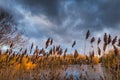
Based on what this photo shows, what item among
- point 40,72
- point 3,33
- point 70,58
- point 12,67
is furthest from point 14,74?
point 3,33

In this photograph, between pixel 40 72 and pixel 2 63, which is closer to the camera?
pixel 40 72

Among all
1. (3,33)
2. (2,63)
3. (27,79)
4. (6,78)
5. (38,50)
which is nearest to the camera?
(38,50)

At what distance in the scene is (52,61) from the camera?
772 centimetres

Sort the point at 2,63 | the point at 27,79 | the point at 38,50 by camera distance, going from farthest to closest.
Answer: the point at 2,63
the point at 27,79
the point at 38,50

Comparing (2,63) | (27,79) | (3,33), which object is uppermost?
(3,33)

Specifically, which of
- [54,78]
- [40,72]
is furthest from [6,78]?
[54,78]

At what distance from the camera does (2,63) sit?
952 cm

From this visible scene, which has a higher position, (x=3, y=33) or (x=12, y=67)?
(x=3, y=33)

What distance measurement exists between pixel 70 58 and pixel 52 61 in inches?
25.3

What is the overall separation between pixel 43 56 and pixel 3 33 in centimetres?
1488

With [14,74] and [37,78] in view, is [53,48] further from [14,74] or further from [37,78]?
[14,74]

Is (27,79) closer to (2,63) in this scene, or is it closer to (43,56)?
(43,56)

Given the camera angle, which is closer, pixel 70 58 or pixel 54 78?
pixel 54 78

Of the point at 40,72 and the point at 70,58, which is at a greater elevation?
the point at 70,58
